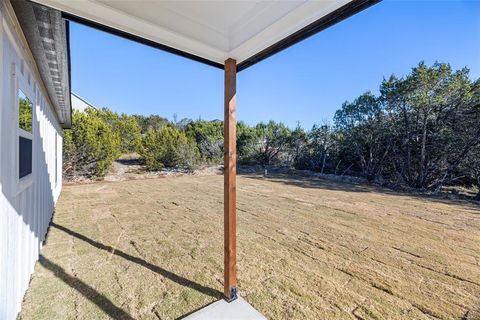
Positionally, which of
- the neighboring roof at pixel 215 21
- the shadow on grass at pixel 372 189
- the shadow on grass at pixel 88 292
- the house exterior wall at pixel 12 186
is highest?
the neighboring roof at pixel 215 21

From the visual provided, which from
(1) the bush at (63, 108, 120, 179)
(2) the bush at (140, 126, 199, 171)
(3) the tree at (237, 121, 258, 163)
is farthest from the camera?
(3) the tree at (237, 121, 258, 163)

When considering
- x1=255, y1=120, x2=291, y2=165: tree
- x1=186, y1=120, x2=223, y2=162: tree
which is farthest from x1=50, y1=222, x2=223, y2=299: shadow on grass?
x1=255, y1=120, x2=291, y2=165: tree

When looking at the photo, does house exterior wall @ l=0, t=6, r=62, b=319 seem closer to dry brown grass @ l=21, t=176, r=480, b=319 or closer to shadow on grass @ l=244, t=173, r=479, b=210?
dry brown grass @ l=21, t=176, r=480, b=319

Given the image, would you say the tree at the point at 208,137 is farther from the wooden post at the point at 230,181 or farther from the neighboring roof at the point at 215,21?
the neighboring roof at the point at 215,21

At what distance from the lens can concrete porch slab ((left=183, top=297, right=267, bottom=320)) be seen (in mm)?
1773

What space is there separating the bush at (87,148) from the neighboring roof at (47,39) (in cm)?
620

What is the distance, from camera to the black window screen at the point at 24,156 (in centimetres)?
205

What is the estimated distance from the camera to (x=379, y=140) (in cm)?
1042

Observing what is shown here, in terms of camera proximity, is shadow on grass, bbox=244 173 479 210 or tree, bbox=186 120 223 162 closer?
shadow on grass, bbox=244 173 479 210

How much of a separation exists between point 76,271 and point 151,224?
165 cm

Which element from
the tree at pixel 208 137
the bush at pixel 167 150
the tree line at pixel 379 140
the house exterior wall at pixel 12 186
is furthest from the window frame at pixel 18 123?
the tree at pixel 208 137

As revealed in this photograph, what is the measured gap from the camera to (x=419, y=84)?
841 centimetres

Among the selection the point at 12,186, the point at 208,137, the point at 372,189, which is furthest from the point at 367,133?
the point at 12,186

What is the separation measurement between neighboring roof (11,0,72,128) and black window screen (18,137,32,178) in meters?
0.88
